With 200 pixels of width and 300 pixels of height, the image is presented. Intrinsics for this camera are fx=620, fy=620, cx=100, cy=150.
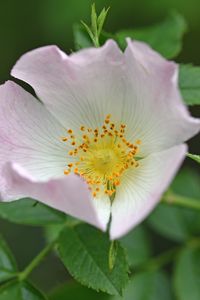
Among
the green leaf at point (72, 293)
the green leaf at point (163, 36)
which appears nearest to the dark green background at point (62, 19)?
the green leaf at point (163, 36)

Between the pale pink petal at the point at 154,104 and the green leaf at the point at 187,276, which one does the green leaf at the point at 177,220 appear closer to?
the green leaf at the point at 187,276

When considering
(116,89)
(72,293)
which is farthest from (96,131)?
(72,293)

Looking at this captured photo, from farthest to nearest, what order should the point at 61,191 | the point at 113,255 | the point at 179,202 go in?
the point at 179,202
the point at 113,255
the point at 61,191

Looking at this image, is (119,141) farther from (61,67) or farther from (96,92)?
(61,67)

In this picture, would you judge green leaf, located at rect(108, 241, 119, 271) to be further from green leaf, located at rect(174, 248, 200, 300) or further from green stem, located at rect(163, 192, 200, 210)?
green leaf, located at rect(174, 248, 200, 300)

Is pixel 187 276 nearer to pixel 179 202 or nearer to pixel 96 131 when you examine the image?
pixel 179 202
